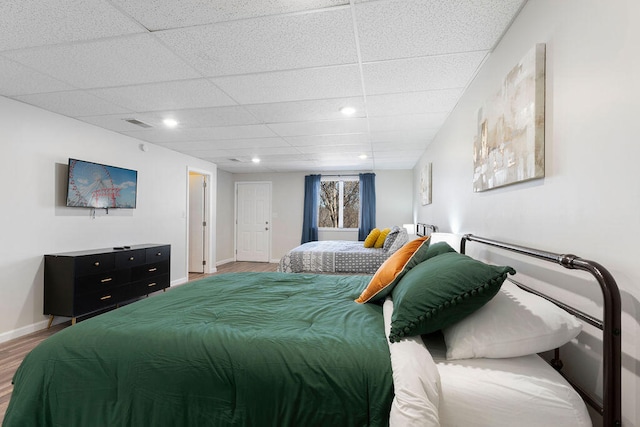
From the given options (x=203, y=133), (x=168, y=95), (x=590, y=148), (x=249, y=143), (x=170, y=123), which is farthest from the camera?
(x=249, y=143)

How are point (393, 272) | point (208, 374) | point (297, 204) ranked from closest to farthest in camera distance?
point (208, 374) → point (393, 272) → point (297, 204)

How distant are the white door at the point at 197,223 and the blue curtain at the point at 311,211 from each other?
7.87 ft

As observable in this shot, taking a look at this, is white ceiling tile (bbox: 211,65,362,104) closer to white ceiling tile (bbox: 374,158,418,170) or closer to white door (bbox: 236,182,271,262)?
white ceiling tile (bbox: 374,158,418,170)

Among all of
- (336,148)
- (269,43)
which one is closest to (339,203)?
(336,148)

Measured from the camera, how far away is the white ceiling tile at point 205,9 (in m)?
1.61

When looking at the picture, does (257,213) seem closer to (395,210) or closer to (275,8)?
(395,210)

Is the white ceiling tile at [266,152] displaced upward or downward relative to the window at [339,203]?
upward

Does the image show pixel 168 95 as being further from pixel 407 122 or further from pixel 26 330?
pixel 26 330

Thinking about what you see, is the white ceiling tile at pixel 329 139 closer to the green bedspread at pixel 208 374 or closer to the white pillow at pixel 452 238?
the white pillow at pixel 452 238

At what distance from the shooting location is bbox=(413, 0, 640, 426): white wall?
2.92 feet

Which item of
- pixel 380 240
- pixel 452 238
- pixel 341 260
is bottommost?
pixel 341 260

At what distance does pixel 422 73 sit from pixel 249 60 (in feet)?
4.36

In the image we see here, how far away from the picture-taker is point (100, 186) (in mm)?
3867

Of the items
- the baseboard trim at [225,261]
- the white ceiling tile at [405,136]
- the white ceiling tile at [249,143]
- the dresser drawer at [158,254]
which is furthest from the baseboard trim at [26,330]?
the white ceiling tile at [405,136]
